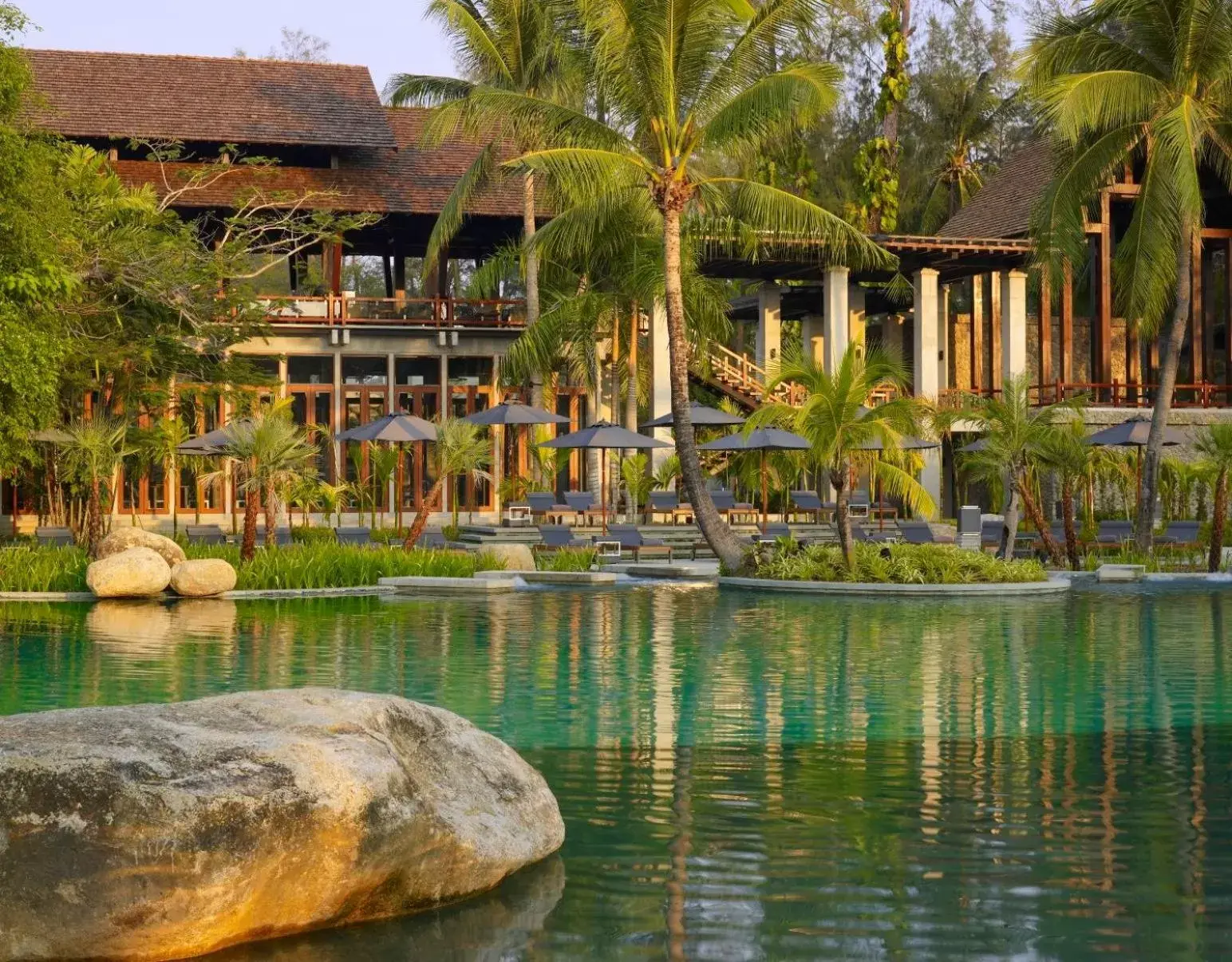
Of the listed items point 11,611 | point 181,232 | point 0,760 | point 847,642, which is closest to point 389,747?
point 0,760

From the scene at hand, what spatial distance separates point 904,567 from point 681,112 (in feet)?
23.3

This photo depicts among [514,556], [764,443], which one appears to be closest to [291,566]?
[514,556]

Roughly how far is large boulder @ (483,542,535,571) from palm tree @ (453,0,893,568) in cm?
250

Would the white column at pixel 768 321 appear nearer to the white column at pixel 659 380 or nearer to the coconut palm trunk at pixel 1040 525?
the white column at pixel 659 380

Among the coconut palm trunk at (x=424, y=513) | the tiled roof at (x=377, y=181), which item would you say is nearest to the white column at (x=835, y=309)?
the tiled roof at (x=377, y=181)

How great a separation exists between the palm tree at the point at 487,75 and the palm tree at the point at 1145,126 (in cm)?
906

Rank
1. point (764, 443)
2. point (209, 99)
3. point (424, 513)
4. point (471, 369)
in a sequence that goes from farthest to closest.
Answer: point (471, 369)
point (209, 99)
point (764, 443)
point (424, 513)

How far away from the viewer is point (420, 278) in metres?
36.1

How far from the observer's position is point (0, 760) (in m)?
5.45

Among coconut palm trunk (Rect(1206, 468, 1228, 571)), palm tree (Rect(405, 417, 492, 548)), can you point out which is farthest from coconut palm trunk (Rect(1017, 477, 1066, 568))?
palm tree (Rect(405, 417, 492, 548))

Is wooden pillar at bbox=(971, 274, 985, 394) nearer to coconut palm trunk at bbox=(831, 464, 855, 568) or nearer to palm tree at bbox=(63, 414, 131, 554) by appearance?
coconut palm trunk at bbox=(831, 464, 855, 568)

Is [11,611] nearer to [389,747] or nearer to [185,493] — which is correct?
[389,747]

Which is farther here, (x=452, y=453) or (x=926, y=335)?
(x=926, y=335)

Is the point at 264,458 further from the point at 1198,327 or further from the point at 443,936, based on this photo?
the point at 1198,327
